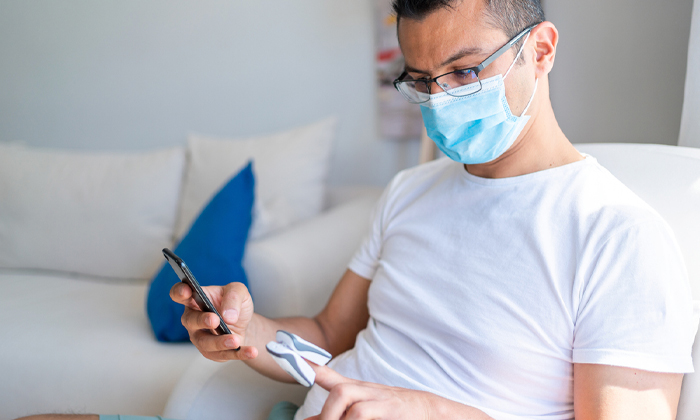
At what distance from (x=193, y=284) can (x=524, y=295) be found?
1.58 ft

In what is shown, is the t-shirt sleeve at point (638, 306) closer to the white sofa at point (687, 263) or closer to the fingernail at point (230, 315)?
→ the white sofa at point (687, 263)

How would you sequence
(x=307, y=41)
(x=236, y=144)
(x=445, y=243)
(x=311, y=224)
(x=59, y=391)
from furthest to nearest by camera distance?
(x=307, y=41)
(x=236, y=144)
(x=311, y=224)
(x=59, y=391)
(x=445, y=243)

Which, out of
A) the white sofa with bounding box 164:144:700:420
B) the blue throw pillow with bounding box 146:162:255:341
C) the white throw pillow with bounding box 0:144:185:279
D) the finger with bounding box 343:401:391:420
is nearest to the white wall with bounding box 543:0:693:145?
the white sofa with bounding box 164:144:700:420

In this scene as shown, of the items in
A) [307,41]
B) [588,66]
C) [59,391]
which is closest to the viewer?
[59,391]

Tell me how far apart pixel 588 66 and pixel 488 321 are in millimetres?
928

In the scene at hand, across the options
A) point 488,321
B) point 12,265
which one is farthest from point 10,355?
point 488,321

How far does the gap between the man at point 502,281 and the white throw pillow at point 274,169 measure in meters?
0.80

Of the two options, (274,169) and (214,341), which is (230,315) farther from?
(274,169)

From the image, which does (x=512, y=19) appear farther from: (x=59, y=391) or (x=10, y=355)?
(x=10, y=355)

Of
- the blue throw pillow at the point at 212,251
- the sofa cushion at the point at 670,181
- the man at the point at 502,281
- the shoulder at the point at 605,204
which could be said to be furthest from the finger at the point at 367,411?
the blue throw pillow at the point at 212,251

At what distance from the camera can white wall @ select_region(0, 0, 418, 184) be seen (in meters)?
2.14

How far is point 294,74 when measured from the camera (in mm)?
2230

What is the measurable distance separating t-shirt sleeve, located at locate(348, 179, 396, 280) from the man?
77 millimetres

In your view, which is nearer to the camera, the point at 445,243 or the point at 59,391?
the point at 445,243
